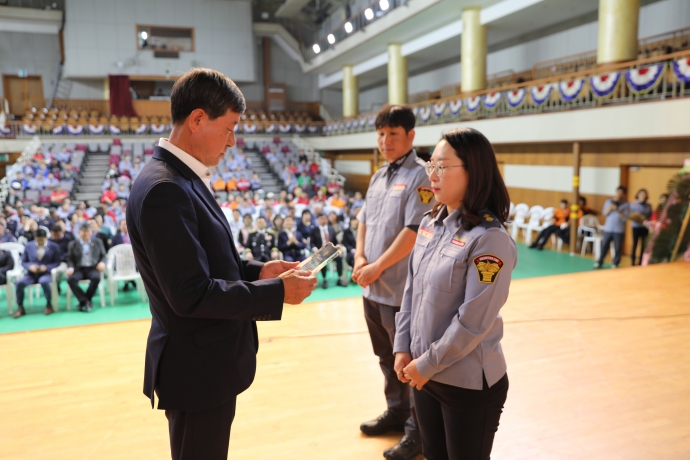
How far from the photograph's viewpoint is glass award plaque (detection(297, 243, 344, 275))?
62.8 inches

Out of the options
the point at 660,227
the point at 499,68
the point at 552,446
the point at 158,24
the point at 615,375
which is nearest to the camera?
the point at 552,446

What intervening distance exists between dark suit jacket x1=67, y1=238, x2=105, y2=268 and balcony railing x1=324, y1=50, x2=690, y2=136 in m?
7.90

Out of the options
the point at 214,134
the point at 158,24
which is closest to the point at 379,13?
the point at 158,24

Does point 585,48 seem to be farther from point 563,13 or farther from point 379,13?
point 379,13

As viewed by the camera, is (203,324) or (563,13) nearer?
(203,324)

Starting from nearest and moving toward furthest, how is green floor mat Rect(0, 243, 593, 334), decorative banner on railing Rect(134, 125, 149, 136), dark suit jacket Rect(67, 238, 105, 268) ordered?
green floor mat Rect(0, 243, 593, 334), dark suit jacket Rect(67, 238, 105, 268), decorative banner on railing Rect(134, 125, 149, 136)

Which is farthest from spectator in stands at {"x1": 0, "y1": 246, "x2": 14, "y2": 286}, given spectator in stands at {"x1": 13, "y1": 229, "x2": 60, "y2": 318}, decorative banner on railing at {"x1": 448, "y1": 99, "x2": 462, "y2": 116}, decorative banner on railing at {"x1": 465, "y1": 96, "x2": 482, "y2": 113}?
decorative banner on railing at {"x1": 448, "y1": 99, "x2": 462, "y2": 116}

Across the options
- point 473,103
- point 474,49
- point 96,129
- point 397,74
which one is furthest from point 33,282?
point 96,129

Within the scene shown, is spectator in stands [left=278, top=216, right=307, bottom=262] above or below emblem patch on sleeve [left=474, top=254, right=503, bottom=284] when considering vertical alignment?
below

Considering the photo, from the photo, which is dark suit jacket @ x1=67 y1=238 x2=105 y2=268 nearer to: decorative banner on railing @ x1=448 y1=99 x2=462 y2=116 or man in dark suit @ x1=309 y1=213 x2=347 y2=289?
man in dark suit @ x1=309 y1=213 x2=347 y2=289

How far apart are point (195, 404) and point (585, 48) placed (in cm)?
1332

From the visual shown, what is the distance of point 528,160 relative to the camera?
448 inches

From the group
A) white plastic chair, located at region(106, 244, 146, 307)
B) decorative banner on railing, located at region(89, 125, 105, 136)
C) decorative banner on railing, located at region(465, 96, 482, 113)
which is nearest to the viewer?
white plastic chair, located at region(106, 244, 146, 307)

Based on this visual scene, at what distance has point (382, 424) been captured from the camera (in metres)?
2.51
